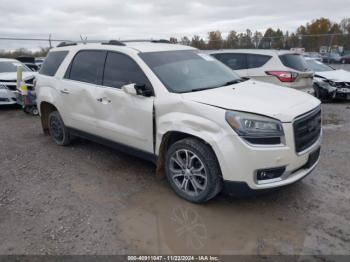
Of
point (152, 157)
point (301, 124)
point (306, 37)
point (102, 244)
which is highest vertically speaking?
point (306, 37)

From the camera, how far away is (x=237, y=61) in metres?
8.91

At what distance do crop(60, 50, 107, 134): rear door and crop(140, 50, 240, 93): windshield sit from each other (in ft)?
3.13

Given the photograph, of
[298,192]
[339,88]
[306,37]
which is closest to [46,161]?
[298,192]

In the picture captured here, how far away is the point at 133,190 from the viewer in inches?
168

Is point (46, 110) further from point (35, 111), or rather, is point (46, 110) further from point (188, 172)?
point (188, 172)

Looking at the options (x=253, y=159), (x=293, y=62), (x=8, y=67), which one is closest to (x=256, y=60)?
(x=293, y=62)

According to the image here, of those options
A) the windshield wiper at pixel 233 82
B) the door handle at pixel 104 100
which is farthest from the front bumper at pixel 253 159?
the door handle at pixel 104 100

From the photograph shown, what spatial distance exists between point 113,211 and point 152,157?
0.85 meters

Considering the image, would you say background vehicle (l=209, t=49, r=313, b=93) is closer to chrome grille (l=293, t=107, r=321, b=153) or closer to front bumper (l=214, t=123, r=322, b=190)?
chrome grille (l=293, t=107, r=321, b=153)

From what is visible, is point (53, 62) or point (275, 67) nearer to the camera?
point (53, 62)

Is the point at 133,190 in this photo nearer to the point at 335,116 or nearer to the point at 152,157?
the point at 152,157

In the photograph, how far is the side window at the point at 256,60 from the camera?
8.48m

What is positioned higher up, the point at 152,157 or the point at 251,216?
the point at 152,157

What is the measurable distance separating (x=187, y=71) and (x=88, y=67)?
1.66 metres
